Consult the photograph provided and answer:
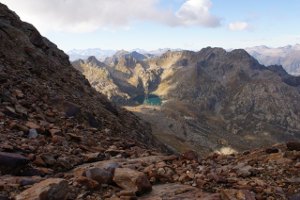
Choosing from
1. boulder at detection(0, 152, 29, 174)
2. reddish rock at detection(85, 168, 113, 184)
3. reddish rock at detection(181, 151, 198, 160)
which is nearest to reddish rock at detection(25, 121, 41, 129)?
boulder at detection(0, 152, 29, 174)

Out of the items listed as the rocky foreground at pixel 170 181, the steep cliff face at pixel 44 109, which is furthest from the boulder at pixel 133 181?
the steep cliff face at pixel 44 109

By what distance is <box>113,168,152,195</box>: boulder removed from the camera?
1219 cm

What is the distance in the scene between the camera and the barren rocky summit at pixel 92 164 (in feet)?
38.3

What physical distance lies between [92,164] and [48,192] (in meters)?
5.04

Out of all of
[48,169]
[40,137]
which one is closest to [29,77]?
[40,137]

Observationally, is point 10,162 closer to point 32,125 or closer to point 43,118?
point 32,125

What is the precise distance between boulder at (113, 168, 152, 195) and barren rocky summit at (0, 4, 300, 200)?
29 millimetres

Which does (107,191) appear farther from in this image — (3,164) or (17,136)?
(17,136)

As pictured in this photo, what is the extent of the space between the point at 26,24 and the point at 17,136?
23.2 m

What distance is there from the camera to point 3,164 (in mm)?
13430

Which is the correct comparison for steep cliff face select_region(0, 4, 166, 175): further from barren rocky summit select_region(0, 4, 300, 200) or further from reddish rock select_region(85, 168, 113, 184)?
reddish rock select_region(85, 168, 113, 184)

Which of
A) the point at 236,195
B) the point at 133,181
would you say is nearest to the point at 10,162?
the point at 133,181

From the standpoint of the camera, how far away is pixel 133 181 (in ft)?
40.5

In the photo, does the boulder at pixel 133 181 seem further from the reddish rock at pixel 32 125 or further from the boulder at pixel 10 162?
the reddish rock at pixel 32 125
